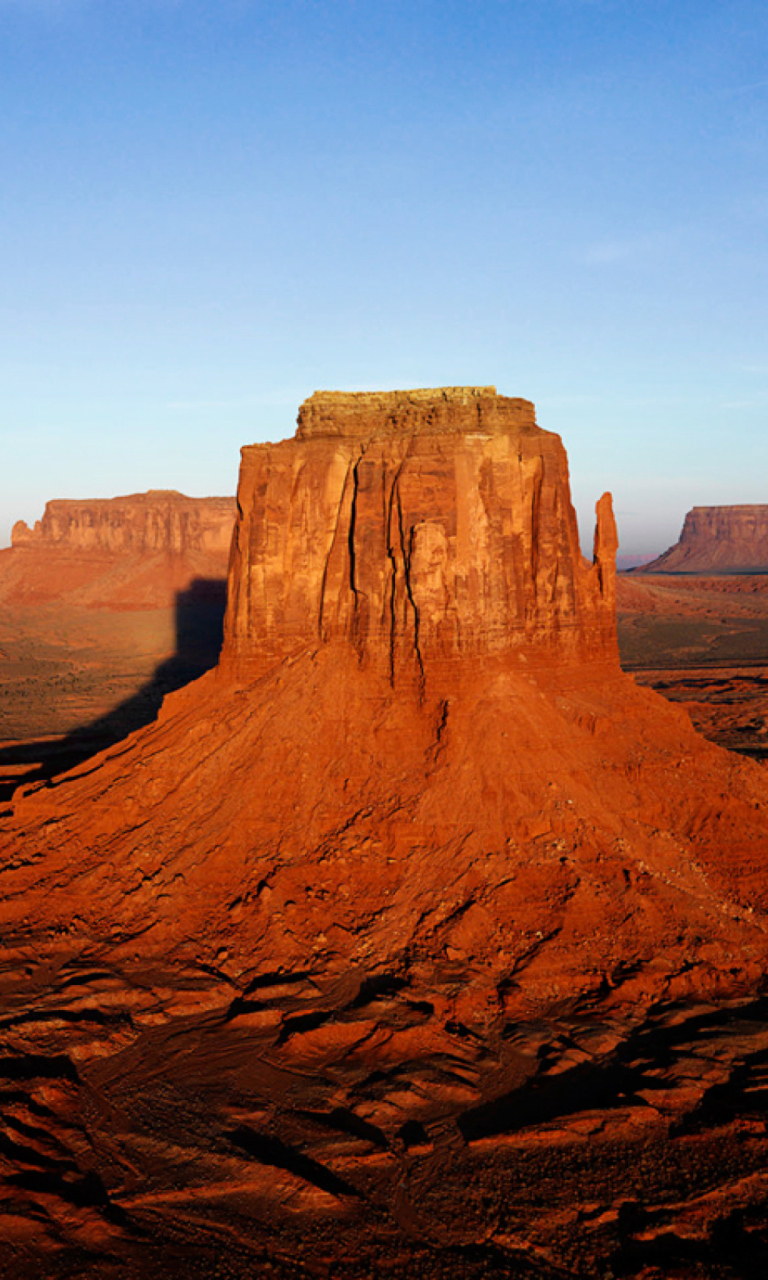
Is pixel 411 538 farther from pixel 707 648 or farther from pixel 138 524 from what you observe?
pixel 138 524

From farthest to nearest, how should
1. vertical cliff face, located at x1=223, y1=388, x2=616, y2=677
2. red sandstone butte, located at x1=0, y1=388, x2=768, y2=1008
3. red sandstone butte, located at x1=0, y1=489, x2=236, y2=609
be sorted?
red sandstone butte, located at x1=0, y1=489, x2=236, y2=609 → vertical cliff face, located at x1=223, y1=388, x2=616, y2=677 → red sandstone butte, located at x1=0, y1=388, x2=768, y2=1008

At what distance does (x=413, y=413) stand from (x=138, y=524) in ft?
326

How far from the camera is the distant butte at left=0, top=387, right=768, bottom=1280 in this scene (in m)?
12.7

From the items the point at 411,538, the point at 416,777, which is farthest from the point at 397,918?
the point at 411,538

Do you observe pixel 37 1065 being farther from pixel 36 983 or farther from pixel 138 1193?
pixel 138 1193

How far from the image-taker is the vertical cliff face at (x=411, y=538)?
79.0ft

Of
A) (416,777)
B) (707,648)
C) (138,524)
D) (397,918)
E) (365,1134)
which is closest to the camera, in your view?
(365,1134)

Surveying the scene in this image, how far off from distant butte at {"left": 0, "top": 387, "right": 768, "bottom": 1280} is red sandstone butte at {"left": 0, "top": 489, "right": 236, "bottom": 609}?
84089mm

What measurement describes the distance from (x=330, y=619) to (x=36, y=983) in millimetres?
13063

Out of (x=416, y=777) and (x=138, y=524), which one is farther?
(x=138, y=524)

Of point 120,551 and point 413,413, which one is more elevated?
point 120,551

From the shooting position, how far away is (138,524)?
4606 inches

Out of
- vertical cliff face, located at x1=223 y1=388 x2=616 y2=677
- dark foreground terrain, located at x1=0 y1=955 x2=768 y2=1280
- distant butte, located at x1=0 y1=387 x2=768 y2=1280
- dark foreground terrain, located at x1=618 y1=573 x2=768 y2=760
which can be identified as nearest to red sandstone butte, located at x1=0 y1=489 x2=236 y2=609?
dark foreground terrain, located at x1=618 y1=573 x2=768 y2=760

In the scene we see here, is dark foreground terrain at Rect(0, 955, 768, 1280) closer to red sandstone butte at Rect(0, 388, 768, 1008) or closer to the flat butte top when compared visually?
red sandstone butte at Rect(0, 388, 768, 1008)
